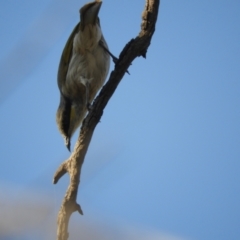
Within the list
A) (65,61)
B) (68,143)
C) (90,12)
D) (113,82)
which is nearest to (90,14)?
(90,12)

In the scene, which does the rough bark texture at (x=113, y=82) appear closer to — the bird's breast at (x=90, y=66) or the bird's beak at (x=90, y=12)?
the bird's beak at (x=90, y=12)

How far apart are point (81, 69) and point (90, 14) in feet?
2.22

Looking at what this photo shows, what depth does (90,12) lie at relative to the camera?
4477 millimetres

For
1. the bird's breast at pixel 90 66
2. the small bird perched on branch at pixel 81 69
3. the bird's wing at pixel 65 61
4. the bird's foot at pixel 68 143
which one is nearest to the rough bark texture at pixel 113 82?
the small bird perched on branch at pixel 81 69

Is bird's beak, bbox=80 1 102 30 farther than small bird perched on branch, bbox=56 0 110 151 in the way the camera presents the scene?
No

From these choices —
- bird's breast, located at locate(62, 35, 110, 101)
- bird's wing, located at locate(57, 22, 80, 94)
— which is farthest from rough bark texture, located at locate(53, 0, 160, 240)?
bird's wing, located at locate(57, 22, 80, 94)

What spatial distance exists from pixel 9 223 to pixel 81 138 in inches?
80.5

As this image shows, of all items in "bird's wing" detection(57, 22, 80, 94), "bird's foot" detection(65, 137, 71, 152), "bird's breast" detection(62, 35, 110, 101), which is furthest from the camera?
"bird's wing" detection(57, 22, 80, 94)

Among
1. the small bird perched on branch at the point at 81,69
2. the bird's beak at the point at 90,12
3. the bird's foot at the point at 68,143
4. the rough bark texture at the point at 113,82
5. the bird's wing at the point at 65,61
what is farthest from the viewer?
Answer: the bird's wing at the point at 65,61

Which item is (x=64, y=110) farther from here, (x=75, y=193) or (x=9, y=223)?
(x=9, y=223)

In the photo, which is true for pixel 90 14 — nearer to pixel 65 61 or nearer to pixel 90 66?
pixel 90 66

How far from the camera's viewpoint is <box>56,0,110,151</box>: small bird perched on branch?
4.62 metres

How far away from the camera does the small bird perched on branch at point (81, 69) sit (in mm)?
4621

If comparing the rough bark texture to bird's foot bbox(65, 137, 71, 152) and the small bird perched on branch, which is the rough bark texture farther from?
bird's foot bbox(65, 137, 71, 152)
